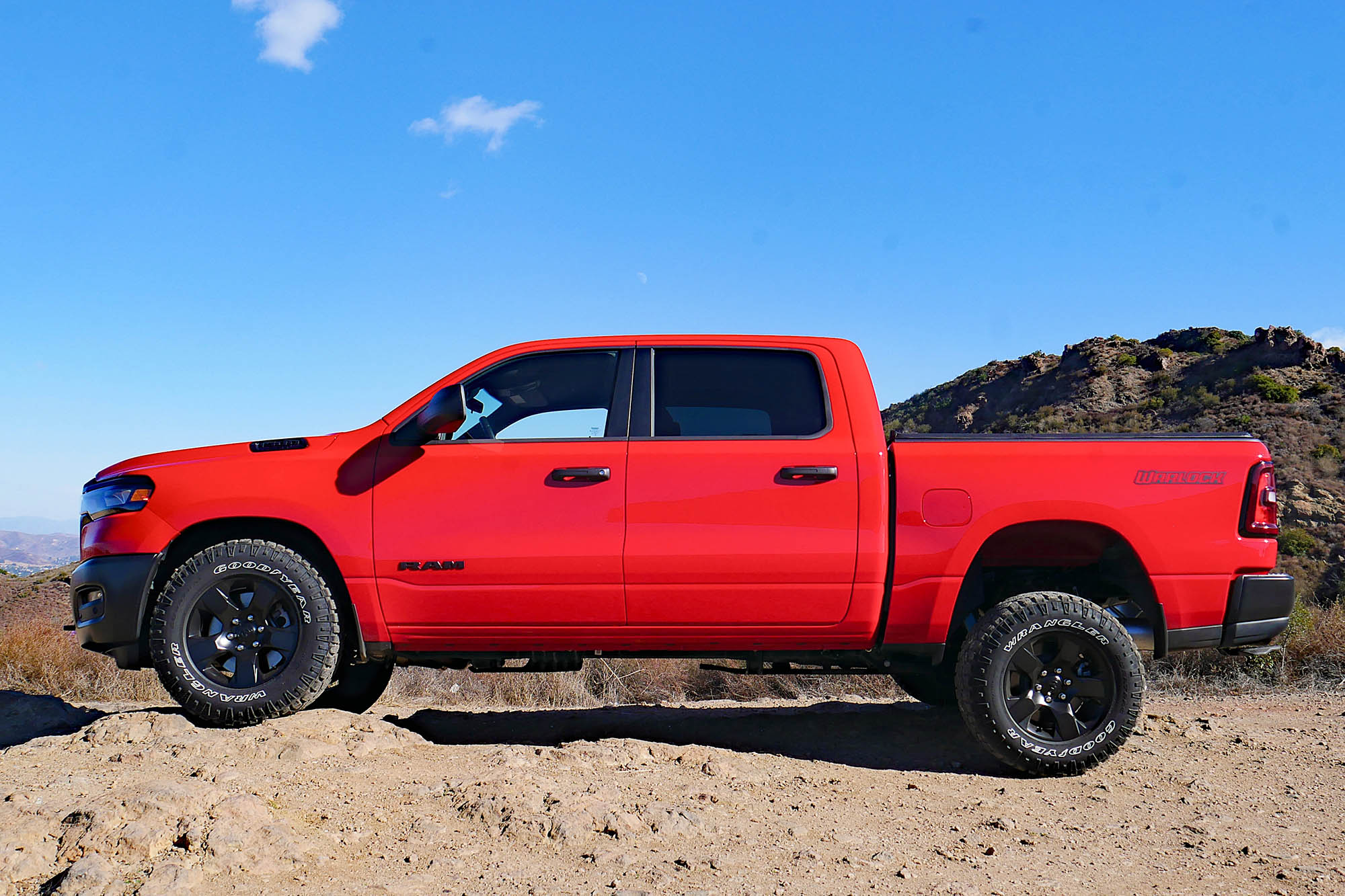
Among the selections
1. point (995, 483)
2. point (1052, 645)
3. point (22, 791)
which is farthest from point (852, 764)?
point (22, 791)

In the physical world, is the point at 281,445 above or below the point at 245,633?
above

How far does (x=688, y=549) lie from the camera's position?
14.5 ft

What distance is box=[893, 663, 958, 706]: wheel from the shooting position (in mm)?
5445

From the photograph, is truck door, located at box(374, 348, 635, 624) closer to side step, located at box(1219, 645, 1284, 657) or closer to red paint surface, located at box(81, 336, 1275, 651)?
red paint surface, located at box(81, 336, 1275, 651)

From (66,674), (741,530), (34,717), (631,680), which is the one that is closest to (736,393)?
(741,530)

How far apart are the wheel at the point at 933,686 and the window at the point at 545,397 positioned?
2421 millimetres

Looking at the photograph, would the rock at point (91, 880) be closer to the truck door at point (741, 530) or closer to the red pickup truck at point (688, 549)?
the red pickup truck at point (688, 549)

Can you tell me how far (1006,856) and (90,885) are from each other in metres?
3.13

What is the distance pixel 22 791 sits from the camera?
387 centimetres

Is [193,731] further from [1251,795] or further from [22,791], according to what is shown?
[1251,795]

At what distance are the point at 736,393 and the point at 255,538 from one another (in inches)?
98.6

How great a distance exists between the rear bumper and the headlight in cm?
506

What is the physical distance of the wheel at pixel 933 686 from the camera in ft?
17.9

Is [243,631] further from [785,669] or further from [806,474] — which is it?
[806,474]
